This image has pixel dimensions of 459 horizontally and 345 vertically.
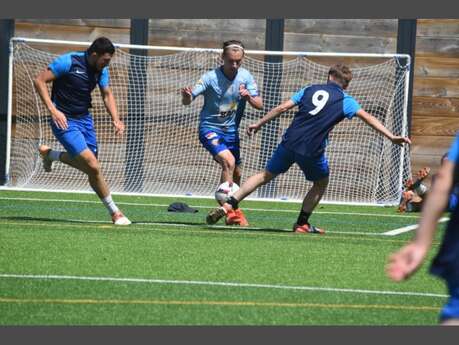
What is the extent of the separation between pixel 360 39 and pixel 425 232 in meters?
14.4

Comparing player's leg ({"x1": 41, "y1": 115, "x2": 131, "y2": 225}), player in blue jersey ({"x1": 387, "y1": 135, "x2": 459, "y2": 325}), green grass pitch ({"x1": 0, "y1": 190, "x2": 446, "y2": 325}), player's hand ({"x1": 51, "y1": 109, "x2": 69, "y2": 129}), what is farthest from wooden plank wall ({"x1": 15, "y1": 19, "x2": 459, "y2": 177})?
player in blue jersey ({"x1": 387, "y1": 135, "x2": 459, "y2": 325})

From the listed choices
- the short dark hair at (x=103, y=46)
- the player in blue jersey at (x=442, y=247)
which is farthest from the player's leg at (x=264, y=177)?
the player in blue jersey at (x=442, y=247)

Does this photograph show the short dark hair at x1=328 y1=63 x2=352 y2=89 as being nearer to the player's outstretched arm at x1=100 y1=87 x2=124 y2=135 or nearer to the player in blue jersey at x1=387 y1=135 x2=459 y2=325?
the player's outstretched arm at x1=100 y1=87 x2=124 y2=135

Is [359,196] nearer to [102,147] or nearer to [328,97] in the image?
[102,147]

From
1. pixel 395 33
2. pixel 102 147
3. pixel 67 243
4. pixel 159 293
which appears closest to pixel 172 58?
pixel 102 147

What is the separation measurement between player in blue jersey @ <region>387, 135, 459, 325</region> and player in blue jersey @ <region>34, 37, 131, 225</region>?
7.45 metres

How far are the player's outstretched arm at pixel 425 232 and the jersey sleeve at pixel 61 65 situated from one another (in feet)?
25.6

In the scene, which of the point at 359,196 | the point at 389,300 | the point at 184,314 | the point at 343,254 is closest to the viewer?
the point at 184,314

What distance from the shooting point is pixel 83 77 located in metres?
12.2

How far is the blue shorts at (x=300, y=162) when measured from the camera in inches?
468

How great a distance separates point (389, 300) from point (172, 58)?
11440 mm

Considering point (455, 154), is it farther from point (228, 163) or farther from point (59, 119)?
point (228, 163)

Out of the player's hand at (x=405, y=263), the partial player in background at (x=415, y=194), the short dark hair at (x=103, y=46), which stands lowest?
the partial player in background at (x=415, y=194)

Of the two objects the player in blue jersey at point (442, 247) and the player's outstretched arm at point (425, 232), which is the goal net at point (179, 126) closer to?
the player in blue jersey at point (442, 247)
